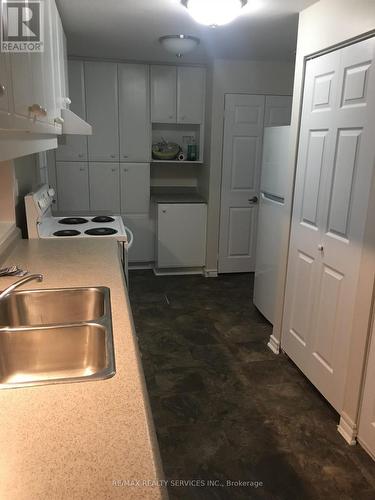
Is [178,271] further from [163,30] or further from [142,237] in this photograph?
[163,30]

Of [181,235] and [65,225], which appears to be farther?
[181,235]

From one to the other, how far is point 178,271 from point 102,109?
1930 millimetres

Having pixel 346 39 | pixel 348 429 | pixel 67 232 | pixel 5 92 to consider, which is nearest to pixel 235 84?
pixel 346 39

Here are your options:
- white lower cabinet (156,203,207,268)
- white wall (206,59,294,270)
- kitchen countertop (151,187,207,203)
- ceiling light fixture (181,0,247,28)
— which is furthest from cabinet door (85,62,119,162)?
ceiling light fixture (181,0,247,28)

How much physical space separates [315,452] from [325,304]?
0.77 meters

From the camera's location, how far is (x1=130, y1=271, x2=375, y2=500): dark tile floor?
73.5 inches

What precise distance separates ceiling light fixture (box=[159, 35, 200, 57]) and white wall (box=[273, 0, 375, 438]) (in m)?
0.94

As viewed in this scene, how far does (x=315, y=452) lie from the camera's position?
6.66 feet

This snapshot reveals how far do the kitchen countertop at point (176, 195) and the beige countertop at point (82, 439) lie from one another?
325cm

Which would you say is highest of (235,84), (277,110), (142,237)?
(235,84)

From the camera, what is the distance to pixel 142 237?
15.4ft

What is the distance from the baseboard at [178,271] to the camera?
4.66m

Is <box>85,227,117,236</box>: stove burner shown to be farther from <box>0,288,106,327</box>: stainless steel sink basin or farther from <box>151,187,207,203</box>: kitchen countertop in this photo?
<box>151,187,207,203</box>: kitchen countertop

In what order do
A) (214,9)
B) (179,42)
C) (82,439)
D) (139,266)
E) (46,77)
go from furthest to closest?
1. (139,266)
2. (179,42)
3. (214,9)
4. (46,77)
5. (82,439)
